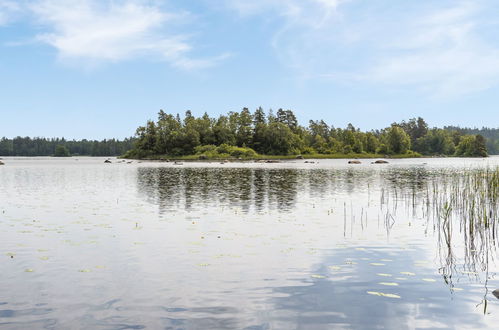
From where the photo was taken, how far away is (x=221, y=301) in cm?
1134

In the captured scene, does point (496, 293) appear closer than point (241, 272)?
Yes

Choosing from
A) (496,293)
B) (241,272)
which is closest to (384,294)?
(496,293)

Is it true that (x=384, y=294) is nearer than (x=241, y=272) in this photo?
Yes

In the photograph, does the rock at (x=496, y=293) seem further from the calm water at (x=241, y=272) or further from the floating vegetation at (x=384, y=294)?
the floating vegetation at (x=384, y=294)

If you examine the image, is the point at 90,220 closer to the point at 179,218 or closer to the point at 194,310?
the point at 179,218

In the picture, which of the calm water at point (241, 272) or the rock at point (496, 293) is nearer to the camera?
the calm water at point (241, 272)

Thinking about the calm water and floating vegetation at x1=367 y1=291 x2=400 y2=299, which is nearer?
the calm water

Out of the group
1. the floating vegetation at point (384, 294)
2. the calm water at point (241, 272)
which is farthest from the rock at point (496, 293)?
the floating vegetation at point (384, 294)

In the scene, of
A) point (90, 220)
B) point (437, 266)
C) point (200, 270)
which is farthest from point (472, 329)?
point (90, 220)

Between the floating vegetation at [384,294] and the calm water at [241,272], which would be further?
the floating vegetation at [384,294]

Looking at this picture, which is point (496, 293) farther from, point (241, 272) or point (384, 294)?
point (241, 272)

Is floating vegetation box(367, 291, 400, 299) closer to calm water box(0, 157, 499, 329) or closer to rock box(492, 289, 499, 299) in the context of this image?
calm water box(0, 157, 499, 329)

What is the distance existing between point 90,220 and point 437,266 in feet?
63.4

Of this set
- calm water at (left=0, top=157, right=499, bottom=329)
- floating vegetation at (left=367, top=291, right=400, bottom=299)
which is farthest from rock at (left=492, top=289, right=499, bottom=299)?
floating vegetation at (left=367, top=291, right=400, bottom=299)
